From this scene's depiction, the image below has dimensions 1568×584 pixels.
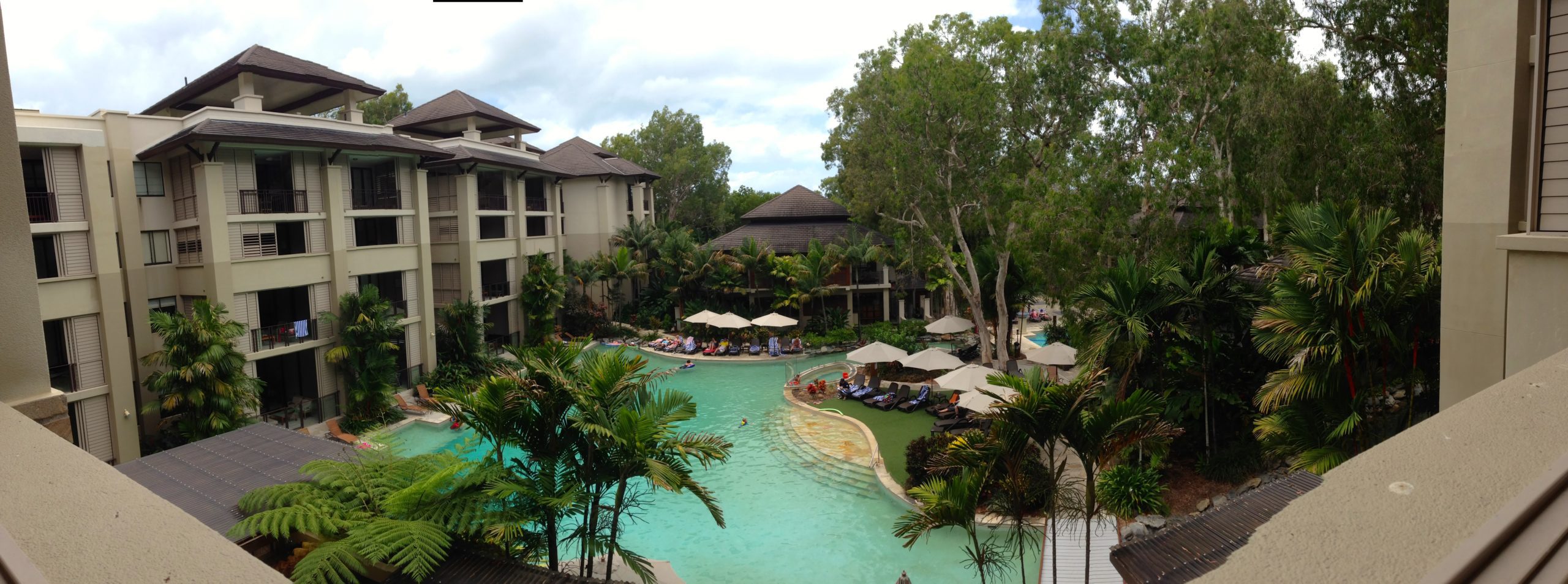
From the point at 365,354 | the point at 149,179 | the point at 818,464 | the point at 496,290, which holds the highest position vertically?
the point at 149,179

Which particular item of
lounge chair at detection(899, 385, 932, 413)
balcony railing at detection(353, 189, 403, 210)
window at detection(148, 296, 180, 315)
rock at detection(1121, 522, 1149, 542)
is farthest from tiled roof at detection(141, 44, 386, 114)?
rock at detection(1121, 522, 1149, 542)

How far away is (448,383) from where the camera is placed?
24.7 meters

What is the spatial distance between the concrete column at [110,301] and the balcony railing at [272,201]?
9.97ft

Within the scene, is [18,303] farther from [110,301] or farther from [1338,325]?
[110,301]

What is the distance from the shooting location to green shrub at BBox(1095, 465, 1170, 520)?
12422 mm

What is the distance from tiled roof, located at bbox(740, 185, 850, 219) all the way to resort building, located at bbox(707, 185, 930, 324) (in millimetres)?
32

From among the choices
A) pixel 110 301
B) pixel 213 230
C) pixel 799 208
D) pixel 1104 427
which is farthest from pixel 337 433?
pixel 799 208

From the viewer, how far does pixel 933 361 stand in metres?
21.7

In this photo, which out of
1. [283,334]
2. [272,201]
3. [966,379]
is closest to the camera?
[966,379]

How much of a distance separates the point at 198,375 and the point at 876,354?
16.4 metres

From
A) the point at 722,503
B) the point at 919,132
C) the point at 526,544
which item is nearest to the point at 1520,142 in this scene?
the point at 526,544

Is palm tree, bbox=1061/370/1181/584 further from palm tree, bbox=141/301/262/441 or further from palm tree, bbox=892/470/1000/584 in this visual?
palm tree, bbox=141/301/262/441

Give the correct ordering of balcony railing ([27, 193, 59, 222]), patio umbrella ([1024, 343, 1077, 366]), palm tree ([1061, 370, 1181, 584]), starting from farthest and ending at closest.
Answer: patio umbrella ([1024, 343, 1077, 366]), balcony railing ([27, 193, 59, 222]), palm tree ([1061, 370, 1181, 584])

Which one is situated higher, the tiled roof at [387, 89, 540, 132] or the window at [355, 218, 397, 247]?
the tiled roof at [387, 89, 540, 132]
